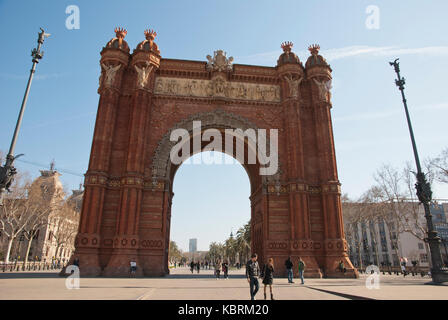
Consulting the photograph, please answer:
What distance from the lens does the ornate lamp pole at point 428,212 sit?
14492mm

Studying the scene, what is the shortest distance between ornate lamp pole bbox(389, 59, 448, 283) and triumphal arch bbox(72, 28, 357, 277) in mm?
6724

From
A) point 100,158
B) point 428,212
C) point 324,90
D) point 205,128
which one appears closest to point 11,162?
point 100,158

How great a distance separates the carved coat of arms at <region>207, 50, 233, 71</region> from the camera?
25.3 meters

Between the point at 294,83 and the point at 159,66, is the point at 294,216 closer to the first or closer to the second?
the point at 294,83

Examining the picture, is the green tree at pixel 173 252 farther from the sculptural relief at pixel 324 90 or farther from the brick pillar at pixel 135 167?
the sculptural relief at pixel 324 90

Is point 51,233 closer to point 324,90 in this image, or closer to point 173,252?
point 173,252

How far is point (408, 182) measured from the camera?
30406 mm

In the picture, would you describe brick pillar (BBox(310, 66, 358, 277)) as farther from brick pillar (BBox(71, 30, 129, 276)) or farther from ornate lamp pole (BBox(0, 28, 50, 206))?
ornate lamp pole (BBox(0, 28, 50, 206))

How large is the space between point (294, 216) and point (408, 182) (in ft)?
53.3

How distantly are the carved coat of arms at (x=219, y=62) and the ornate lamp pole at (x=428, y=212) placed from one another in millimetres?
12627

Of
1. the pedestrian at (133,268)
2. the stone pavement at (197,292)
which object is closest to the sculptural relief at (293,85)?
the stone pavement at (197,292)

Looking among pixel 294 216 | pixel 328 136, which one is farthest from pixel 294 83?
pixel 294 216

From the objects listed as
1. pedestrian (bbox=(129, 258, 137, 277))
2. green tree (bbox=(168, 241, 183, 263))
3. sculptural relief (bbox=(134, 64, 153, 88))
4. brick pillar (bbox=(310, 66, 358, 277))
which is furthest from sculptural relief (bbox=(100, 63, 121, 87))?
green tree (bbox=(168, 241, 183, 263))

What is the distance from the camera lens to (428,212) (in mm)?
15516
